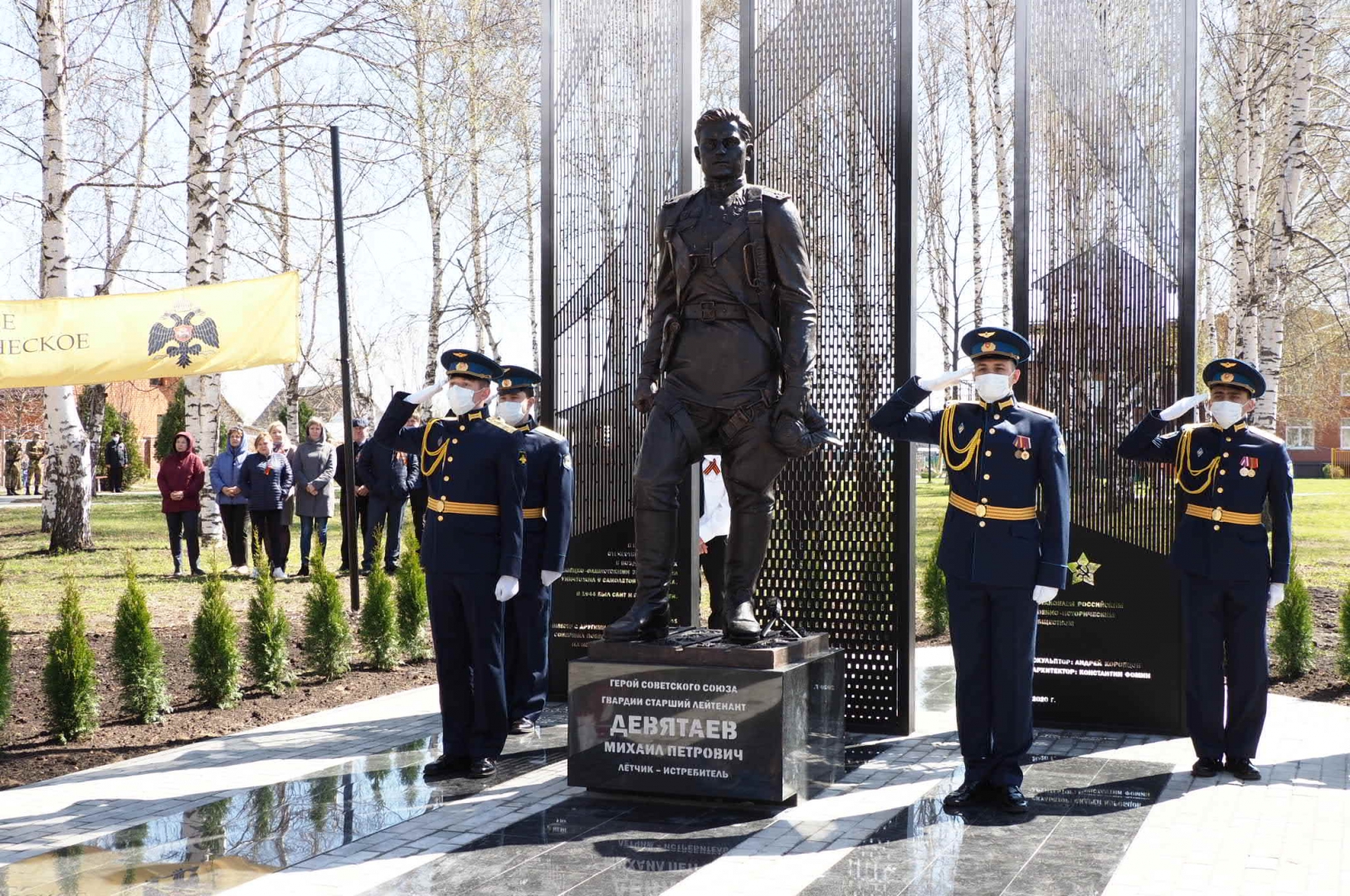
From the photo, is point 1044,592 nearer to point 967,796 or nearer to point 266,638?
point 967,796

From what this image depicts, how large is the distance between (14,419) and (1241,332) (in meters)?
38.7

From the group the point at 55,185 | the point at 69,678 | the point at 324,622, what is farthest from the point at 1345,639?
the point at 55,185

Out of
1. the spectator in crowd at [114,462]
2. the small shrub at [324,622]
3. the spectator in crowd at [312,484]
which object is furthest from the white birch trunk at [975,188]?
the spectator in crowd at [114,462]

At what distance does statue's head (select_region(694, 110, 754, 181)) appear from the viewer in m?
6.10

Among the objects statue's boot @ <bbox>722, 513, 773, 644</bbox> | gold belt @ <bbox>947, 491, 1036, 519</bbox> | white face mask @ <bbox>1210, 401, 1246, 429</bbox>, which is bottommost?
statue's boot @ <bbox>722, 513, 773, 644</bbox>

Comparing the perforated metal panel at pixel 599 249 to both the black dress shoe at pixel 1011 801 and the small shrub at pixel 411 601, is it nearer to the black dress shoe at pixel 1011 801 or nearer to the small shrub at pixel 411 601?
the small shrub at pixel 411 601

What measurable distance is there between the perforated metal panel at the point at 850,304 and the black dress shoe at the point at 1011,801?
1.84m

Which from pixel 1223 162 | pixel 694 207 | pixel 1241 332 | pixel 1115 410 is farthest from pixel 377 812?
pixel 1223 162

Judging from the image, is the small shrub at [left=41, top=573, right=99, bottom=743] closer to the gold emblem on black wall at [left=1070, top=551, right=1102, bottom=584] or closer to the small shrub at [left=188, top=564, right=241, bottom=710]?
the small shrub at [left=188, top=564, right=241, bottom=710]

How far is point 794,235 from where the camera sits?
20.5 ft

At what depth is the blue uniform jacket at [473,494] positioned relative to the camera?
21.7 feet

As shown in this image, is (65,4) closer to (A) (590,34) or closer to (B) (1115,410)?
(A) (590,34)

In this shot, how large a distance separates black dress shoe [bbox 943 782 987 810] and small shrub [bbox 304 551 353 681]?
5000 millimetres

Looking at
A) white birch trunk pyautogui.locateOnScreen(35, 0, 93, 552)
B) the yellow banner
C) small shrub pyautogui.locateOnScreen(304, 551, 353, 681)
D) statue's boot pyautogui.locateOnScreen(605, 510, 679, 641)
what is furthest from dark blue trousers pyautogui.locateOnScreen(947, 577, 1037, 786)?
white birch trunk pyautogui.locateOnScreen(35, 0, 93, 552)
